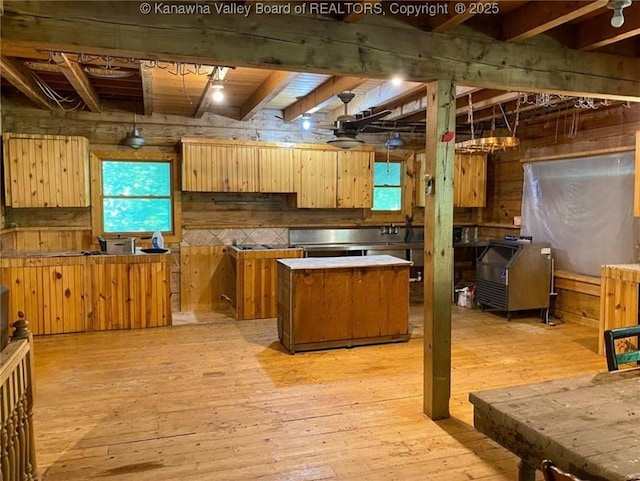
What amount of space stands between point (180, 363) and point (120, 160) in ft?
9.94

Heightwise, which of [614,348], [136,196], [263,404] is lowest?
[263,404]

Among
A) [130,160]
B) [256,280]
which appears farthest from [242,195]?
[130,160]

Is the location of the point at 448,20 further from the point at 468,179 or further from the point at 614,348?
the point at 468,179

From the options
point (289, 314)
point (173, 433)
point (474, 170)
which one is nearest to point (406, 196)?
point (474, 170)

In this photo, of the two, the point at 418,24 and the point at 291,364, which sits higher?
the point at 418,24

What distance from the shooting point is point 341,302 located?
470cm

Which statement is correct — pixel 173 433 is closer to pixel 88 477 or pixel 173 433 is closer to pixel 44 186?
pixel 88 477

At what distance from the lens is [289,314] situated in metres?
4.61

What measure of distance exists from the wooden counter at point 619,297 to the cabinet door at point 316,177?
3.33m

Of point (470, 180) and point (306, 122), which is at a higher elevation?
point (306, 122)

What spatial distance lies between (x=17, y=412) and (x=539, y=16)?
343cm

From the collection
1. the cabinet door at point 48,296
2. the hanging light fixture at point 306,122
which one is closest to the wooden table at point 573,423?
the cabinet door at point 48,296

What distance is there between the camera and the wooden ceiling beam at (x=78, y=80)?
12.6ft

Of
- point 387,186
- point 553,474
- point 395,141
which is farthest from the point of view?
point 387,186
